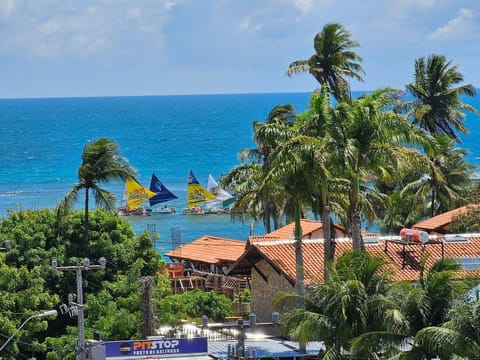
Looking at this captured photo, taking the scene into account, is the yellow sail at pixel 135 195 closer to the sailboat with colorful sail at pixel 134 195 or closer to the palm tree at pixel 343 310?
the sailboat with colorful sail at pixel 134 195

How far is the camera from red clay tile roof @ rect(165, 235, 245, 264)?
66438mm

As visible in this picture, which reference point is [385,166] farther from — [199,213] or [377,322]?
[199,213]

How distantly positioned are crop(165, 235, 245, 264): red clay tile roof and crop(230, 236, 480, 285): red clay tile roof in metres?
17.4

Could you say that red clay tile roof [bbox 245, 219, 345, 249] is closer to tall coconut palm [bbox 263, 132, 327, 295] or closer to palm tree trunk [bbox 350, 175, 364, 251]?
tall coconut palm [bbox 263, 132, 327, 295]

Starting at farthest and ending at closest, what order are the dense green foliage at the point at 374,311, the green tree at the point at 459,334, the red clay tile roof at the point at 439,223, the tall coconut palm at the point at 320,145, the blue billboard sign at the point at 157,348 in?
the red clay tile roof at the point at 439,223 → the tall coconut palm at the point at 320,145 → the blue billboard sign at the point at 157,348 → the dense green foliage at the point at 374,311 → the green tree at the point at 459,334

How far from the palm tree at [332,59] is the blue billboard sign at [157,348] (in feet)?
90.3

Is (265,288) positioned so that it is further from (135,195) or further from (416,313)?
(135,195)

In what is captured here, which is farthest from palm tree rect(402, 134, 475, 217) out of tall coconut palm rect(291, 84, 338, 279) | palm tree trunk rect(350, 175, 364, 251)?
palm tree trunk rect(350, 175, 364, 251)

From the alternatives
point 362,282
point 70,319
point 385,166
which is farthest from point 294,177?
point 70,319

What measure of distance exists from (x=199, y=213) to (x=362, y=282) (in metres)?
110

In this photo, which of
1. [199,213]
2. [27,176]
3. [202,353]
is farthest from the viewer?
[27,176]

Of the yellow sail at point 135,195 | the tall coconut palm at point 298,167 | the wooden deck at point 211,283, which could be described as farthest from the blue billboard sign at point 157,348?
the yellow sail at point 135,195

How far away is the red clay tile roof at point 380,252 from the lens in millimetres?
44938

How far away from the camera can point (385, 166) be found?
1642 inches
